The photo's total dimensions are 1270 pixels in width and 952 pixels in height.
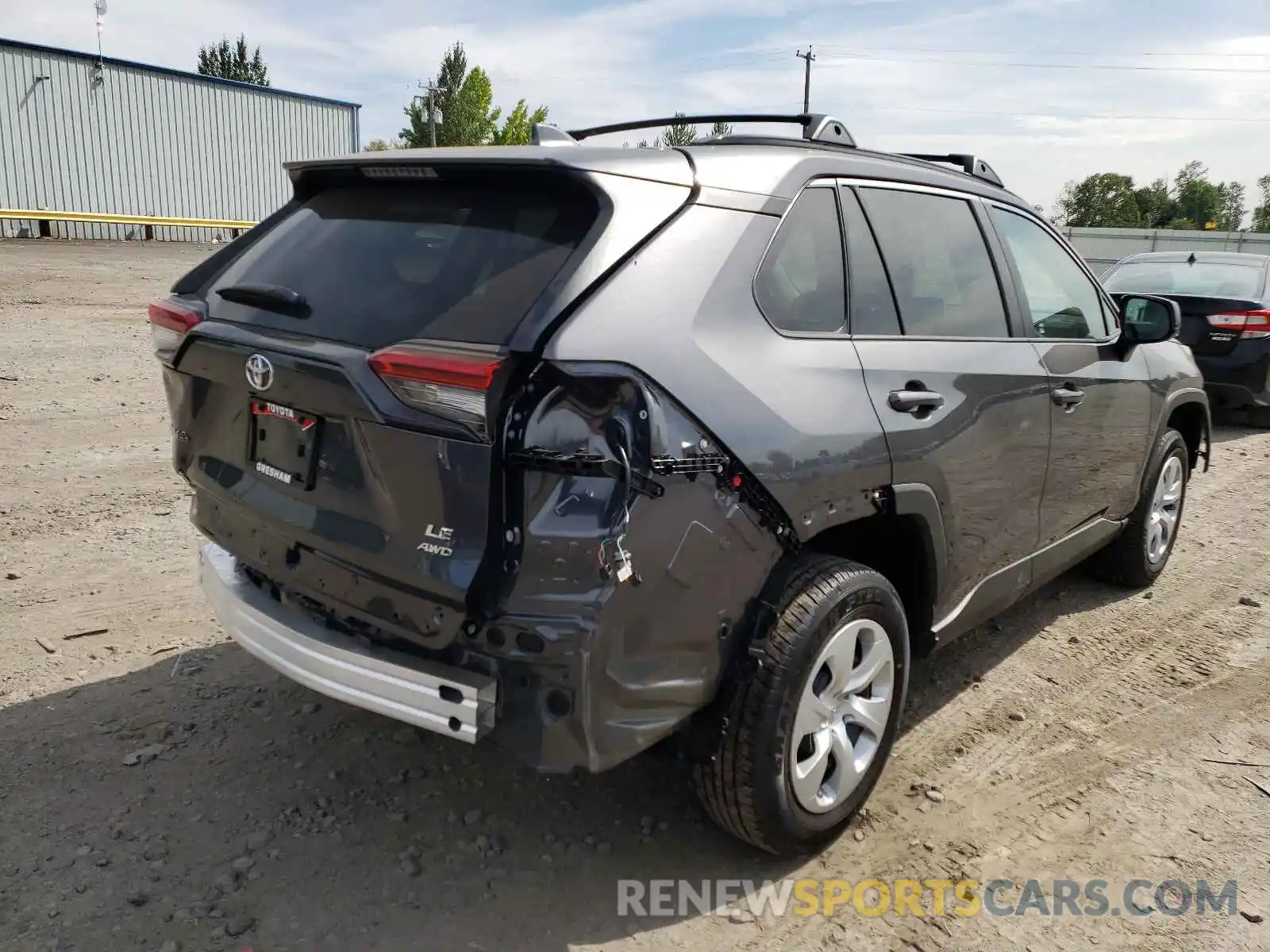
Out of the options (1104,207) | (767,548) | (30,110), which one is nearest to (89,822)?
(767,548)

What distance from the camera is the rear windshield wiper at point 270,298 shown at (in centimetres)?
257

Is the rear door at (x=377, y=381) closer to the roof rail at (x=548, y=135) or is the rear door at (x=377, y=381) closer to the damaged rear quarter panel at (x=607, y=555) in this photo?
the damaged rear quarter panel at (x=607, y=555)

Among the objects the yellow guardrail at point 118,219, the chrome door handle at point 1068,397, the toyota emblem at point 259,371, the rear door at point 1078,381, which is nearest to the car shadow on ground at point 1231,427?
the rear door at point 1078,381

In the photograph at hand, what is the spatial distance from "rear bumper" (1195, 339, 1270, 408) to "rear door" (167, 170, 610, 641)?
8.21 meters

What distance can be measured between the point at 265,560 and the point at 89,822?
933mm

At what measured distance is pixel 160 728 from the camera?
3.31 m

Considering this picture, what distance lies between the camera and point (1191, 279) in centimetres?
925

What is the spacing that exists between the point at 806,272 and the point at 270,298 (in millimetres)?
1452

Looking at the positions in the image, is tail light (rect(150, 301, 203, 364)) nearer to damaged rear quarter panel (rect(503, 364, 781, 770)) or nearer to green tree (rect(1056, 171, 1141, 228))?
damaged rear quarter panel (rect(503, 364, 781, 770))

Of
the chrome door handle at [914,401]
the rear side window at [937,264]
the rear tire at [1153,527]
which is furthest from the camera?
the rear tire at [1153,527]

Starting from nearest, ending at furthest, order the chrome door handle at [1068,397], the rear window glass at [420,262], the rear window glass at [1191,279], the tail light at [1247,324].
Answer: the rear window glass at [420,262] < the chrome door handle at [1068,397] < the tail light at [1247,324] < the rear window glass at [1191,279]

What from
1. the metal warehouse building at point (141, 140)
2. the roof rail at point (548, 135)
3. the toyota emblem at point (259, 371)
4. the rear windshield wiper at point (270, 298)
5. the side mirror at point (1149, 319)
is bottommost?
the toyota emblem at point (259, 371)

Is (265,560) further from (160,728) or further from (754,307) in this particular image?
(754,307)

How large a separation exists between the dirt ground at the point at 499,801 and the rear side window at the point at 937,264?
1.46 metres
